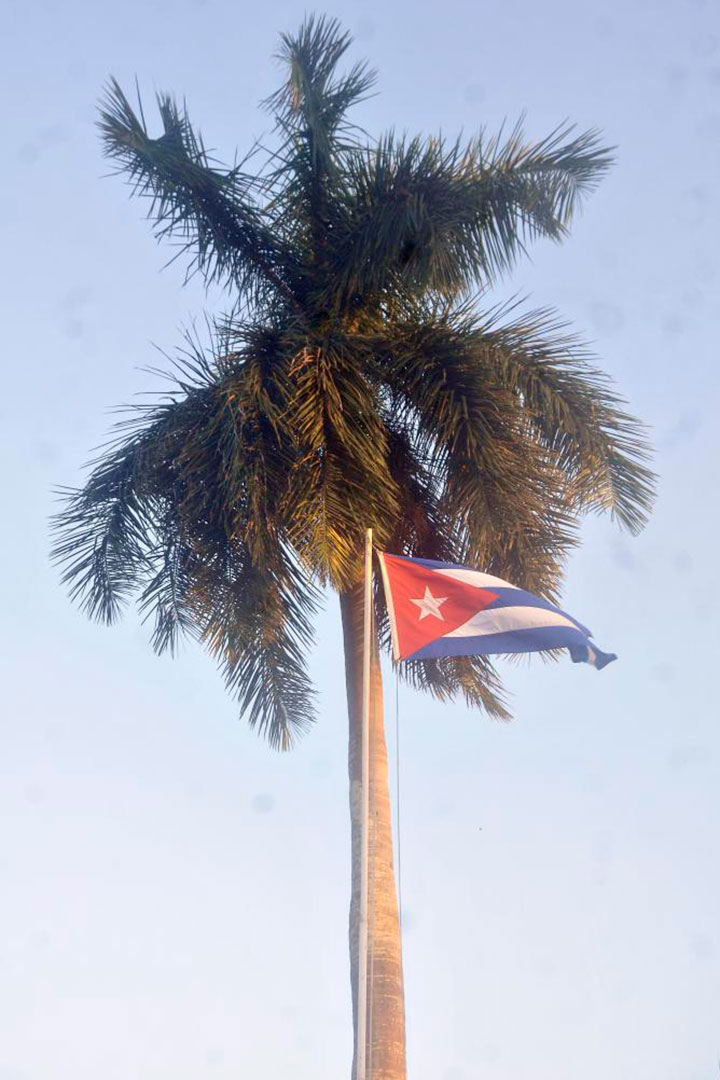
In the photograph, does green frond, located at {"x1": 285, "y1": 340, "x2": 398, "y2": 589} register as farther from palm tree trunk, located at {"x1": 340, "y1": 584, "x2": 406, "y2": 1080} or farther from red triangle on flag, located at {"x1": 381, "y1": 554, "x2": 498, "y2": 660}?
palm tree trunk, located at {"x1": 340, "y1": 584, "x2": 406, "y2": 1080}

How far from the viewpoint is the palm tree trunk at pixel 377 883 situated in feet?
38.2

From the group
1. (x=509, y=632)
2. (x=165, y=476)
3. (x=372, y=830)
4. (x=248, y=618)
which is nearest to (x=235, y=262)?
(x=165, y=476)

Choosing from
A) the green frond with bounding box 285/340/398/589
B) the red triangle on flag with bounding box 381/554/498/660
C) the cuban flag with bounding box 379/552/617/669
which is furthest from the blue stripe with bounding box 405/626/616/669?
the green frond with bounding box 285/340/398/589

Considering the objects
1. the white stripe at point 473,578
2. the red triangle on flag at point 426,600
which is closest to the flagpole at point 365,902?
the red triangle on flag at point 426,600

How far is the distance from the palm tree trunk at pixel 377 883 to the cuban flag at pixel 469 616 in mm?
1459

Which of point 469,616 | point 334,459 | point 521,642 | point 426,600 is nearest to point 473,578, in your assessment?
point 469,616

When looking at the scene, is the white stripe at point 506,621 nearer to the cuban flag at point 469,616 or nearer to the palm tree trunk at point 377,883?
the cuban flag at point 469,616

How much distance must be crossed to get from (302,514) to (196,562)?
5.09ft

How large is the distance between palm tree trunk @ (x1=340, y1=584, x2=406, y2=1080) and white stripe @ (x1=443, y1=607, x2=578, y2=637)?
162 centimetres

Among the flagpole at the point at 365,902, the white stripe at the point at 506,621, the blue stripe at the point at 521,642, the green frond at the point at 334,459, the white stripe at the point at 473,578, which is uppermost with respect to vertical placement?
the green frond at the point at 334,459

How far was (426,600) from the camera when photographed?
12.3 metres

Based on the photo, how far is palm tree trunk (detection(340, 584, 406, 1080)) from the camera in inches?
458

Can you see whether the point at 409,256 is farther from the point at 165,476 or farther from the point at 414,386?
the point at 165,476

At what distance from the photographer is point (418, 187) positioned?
13383 mm
